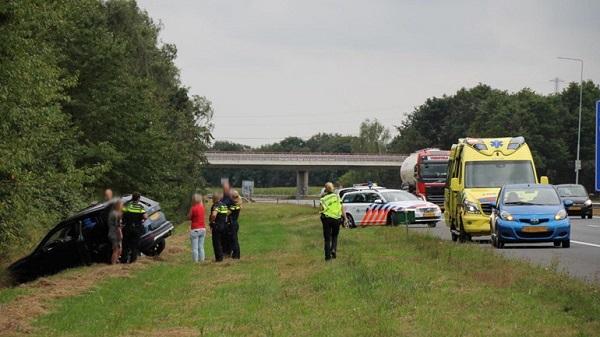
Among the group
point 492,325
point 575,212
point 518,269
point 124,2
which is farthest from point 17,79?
point 124,2

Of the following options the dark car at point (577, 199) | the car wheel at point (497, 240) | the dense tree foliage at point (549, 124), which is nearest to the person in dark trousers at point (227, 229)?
the car wheel at point (497, 240)

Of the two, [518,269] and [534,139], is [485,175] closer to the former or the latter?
[518,269]

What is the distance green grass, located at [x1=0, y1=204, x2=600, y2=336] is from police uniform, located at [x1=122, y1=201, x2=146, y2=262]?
5.28 ft

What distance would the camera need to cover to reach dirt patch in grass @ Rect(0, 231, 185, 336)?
43.2 feet

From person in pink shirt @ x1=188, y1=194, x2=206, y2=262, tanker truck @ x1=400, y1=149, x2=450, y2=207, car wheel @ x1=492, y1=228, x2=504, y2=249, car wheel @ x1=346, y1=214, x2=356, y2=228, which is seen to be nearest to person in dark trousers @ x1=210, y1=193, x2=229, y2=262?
person in pink shirt @ x1=188, y1=194, x2=206, y2=262

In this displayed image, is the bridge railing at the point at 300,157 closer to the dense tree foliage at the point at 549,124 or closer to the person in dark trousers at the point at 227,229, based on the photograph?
the dense tree foliage at the point at 549,124

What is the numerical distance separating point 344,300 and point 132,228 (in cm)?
1029

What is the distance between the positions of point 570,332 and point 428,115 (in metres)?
126

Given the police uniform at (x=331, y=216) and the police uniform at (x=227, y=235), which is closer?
the police uniform at (x=331, y=216)

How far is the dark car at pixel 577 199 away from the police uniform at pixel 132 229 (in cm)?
2772

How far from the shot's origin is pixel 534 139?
10044 cm

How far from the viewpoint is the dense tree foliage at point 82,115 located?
2198 centimetres

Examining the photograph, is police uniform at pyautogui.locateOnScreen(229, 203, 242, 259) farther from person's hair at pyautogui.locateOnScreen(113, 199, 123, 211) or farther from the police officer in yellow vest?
the police officer in yellow vest

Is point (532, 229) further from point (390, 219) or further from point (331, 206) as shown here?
point (390, 219)
